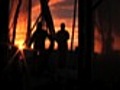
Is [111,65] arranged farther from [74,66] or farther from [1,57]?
[1,57]

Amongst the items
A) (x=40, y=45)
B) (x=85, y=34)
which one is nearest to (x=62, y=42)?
(x=40, y=45)

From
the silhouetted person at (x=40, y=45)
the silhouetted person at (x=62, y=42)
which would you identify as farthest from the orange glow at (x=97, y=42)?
the silhouetted person at (x=40, y=45)

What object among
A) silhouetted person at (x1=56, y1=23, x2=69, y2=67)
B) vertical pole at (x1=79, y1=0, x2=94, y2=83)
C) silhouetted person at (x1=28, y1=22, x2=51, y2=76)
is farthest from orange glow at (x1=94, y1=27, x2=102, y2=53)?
vertical pole at (x1=79, y1=0, x2=94, y2=83)

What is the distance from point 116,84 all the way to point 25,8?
3.85 metres

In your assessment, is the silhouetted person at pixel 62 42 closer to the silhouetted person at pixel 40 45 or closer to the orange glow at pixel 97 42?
the silhouetted person at pixel 40 45

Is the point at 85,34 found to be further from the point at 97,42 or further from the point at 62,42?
the point at 62,42

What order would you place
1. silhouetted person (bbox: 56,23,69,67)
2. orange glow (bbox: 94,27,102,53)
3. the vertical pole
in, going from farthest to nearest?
1. silhouetted person (bbox: 56,23,69,67)
2. orange glow (bbox: 94,27,102,53)
3. the vertical pole

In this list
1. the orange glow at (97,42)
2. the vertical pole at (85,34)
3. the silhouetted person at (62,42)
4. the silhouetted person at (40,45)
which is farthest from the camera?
the silhouetted person at (62,42)

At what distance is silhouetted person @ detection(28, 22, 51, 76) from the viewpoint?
11.6 m

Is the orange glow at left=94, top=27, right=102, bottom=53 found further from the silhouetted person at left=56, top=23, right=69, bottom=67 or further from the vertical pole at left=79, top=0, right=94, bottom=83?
the vertical pole at left=79, top=0, right=94, bottom=83

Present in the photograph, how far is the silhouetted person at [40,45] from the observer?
11.6 metres

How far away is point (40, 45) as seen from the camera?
40.5 feet

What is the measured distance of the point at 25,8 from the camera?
13.2 metres

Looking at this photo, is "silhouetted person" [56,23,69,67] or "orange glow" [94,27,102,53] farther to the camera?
"silhouetted person" [56,23,69,67]
